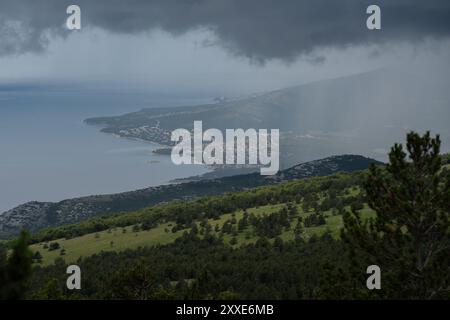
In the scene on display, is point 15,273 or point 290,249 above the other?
point 15,273

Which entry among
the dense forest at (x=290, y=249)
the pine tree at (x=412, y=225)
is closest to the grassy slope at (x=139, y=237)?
the dense forest at (x=290, y=249)

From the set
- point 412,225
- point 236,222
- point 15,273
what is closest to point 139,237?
point 236,222

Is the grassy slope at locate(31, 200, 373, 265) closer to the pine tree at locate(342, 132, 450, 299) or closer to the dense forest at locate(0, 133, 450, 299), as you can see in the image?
the dense forest at locate(0, 133, 450, 299)

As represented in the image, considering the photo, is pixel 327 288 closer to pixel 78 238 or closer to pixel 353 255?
pixel 353 255

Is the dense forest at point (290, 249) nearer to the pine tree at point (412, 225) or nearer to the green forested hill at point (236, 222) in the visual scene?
the pine tree at point (412, 225)

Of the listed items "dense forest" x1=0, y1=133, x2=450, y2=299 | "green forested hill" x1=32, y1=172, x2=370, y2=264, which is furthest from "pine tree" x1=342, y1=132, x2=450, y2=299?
"green forested hill" x1=32, y1=172, x2=370, y2=264

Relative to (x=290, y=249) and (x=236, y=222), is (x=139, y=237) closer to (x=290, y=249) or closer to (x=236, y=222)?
(x=236, y=222)

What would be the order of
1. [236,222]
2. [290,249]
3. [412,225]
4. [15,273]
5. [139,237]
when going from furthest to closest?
[139,237] < [236,222] < [290,249] < [412,225] < [15,273]
